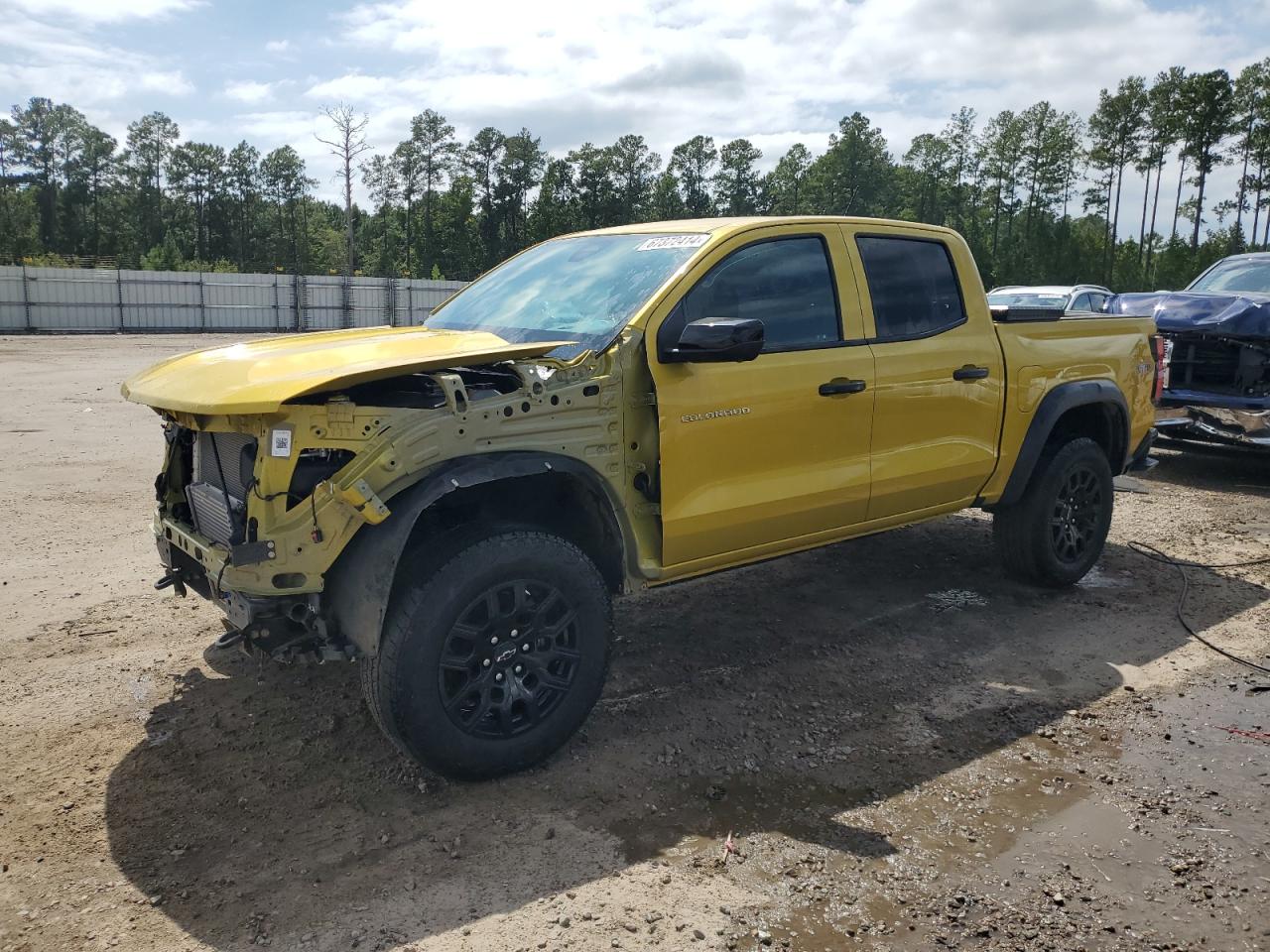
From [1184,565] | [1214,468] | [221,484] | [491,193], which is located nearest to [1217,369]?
[1214,468]

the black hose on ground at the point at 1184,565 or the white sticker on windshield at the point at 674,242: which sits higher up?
the white sticker on windshield at the point at 674,242

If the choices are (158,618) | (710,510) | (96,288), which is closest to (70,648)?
(158,618)

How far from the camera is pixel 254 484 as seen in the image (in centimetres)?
326

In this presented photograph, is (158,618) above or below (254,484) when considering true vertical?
below

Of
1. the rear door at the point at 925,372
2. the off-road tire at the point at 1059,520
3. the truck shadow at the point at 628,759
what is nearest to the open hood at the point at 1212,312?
the off-road tire at the point at 1059,520

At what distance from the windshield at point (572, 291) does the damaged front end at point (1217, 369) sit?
663 centimetres

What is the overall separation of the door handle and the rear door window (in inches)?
15.1

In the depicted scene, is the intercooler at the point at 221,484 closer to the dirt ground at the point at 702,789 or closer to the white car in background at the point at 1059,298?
the dirt ground at the point at 702,789

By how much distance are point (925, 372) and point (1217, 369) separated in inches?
245

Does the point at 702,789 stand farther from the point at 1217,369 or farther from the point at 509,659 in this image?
the point at 1217,369

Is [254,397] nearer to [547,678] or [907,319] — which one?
[547,678]

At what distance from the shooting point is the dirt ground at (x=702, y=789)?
9.35 ft

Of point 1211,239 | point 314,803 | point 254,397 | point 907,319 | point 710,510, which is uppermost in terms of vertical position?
point 1211,239

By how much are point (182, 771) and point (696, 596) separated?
9.80ft
